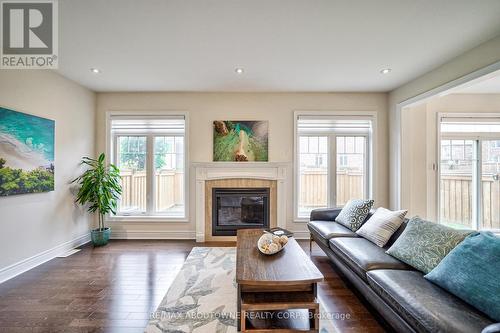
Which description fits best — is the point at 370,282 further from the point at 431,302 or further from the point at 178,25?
the point at 178,25

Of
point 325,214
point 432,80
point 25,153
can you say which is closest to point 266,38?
point 432,80

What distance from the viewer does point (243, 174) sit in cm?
420

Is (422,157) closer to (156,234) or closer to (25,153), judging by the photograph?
(156,234)

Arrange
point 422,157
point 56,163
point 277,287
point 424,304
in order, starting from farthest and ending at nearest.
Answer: point 422,157
point 56,163
point 277,287
point 424,304

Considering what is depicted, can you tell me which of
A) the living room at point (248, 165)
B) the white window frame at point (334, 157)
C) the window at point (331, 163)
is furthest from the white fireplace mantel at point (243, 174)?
the window at point (331, 163)

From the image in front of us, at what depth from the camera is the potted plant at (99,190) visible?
3.75m

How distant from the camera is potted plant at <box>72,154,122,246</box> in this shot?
375 centimetres

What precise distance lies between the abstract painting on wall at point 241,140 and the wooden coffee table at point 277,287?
2.45 m

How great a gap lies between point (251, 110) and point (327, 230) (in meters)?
2.47

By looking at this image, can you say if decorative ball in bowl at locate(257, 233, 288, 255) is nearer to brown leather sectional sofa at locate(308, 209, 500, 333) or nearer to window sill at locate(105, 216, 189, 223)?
brown leather sectional sofa at locate(308, 209, 500, 333)

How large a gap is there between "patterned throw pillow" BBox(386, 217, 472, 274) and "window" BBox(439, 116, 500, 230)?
2833mm

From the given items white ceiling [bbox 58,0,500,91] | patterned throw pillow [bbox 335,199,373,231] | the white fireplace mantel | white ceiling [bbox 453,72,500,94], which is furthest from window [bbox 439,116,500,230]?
the white fireplace mantel

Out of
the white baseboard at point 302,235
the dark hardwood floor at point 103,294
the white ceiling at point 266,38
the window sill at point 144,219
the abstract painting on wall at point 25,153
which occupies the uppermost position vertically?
the white ceiling at point 266,38

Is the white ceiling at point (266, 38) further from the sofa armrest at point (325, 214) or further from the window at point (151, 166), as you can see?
the sofa armrest at point (325, 214)
